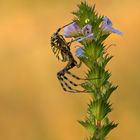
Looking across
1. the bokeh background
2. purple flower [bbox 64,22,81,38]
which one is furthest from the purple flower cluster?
the bokeh background

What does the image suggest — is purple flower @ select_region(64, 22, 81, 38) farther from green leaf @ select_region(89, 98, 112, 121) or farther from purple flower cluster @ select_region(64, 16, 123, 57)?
green leaf @ select_region(89, 98, 112, 121)

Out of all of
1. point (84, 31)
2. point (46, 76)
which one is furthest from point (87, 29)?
point (46, 76)

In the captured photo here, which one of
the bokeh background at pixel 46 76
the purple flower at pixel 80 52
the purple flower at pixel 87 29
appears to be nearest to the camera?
the purple flower at pixel 87 29

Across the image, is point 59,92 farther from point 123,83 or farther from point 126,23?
point 126,23

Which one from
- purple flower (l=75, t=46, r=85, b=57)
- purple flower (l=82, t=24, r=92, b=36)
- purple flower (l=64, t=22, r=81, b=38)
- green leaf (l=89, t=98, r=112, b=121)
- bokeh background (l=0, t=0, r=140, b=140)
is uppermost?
bokeh background (l=0, t=0, r=140, b=140)

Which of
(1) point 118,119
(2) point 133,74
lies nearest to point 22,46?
(2) point 133,74

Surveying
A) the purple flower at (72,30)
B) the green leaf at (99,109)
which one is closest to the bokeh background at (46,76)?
the purple flower at (72,30)

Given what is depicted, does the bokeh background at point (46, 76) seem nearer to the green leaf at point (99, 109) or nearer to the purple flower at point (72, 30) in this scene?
the purple flower at point (72, 30)

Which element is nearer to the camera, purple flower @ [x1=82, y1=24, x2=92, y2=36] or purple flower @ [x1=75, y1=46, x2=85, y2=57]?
purple flower @ [x1=82, y1=24, x2=92, y2=36]
